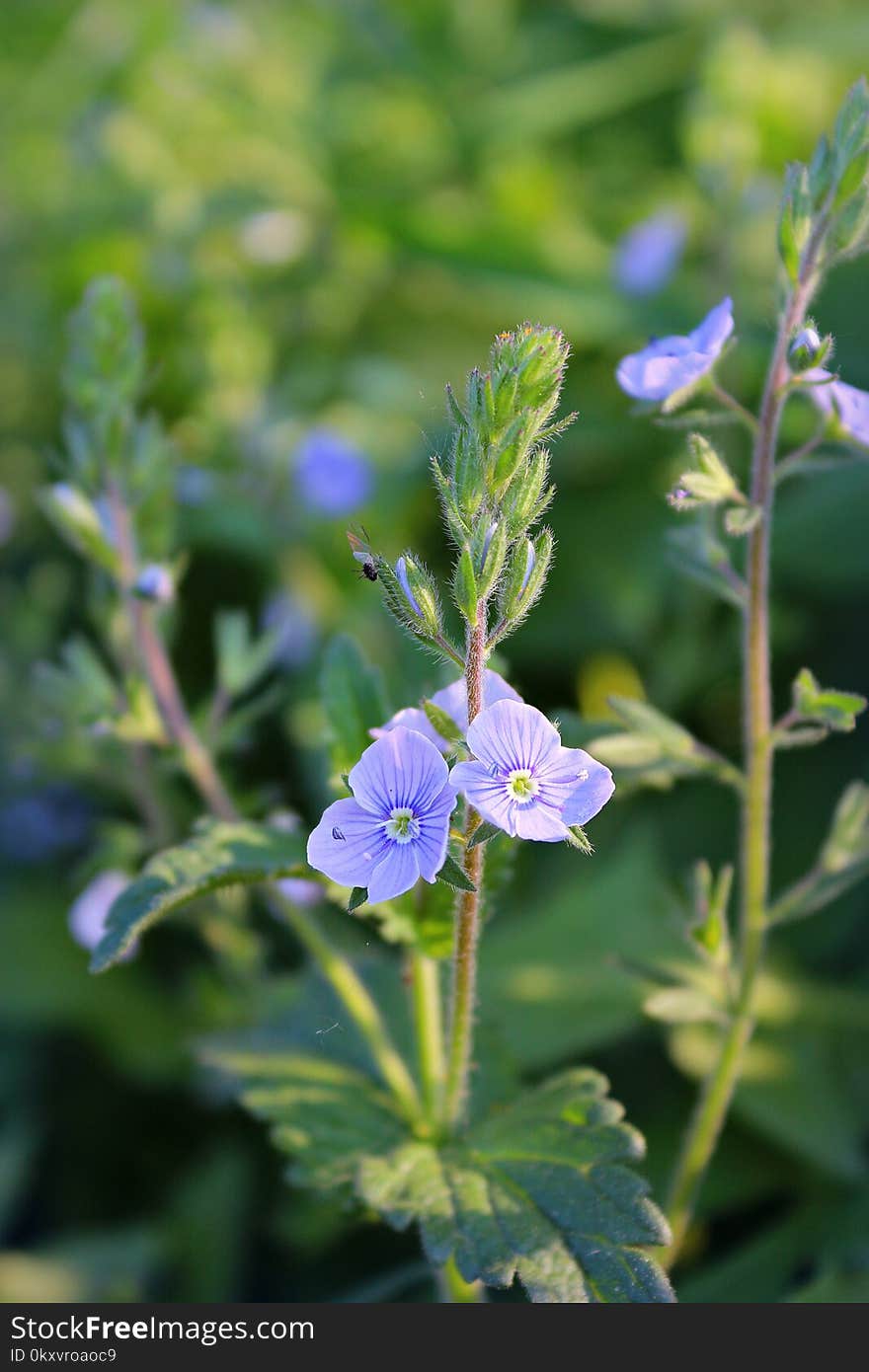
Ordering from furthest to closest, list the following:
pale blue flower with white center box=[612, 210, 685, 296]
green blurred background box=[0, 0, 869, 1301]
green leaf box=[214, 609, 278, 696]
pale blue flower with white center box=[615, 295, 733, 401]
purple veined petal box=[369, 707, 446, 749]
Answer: pale blue flower with white center box=[612, 210, 685, 296] < green blurred background box=[0, 0, 869, 1301] < green leaf box=[214, 609, 278, 696] < pale blue flower with white center box=[615, 295, 733, 401] < purple veined petal box=[369, 707, 446, 749]

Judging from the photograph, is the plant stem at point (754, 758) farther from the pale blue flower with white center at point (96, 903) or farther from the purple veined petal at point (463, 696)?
the pale blue flower with white center at point (96, 903)

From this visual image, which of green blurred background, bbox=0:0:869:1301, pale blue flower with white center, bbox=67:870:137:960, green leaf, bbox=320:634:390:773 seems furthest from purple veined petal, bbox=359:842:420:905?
pale blue flower with white center, bbox=67:870:137:960

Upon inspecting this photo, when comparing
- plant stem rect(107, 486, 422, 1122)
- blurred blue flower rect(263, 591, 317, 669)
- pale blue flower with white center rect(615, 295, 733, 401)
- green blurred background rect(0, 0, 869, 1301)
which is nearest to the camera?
pale blue flower with white center rect(615, 295, 733, 401)

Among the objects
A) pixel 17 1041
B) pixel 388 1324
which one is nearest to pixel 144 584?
pixel 388 1324

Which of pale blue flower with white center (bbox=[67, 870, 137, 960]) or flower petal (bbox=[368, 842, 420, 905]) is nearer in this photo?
flower petal (bbox=[368, 842, 420, 905])

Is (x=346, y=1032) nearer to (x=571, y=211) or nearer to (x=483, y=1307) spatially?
(x=483, y=1307)

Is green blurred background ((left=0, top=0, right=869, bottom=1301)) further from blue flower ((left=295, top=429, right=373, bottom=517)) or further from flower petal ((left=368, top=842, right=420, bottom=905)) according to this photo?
flower petal ((left=368, top=842, right=420, bottom=905))

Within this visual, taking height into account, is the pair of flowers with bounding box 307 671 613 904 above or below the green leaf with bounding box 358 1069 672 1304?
above
